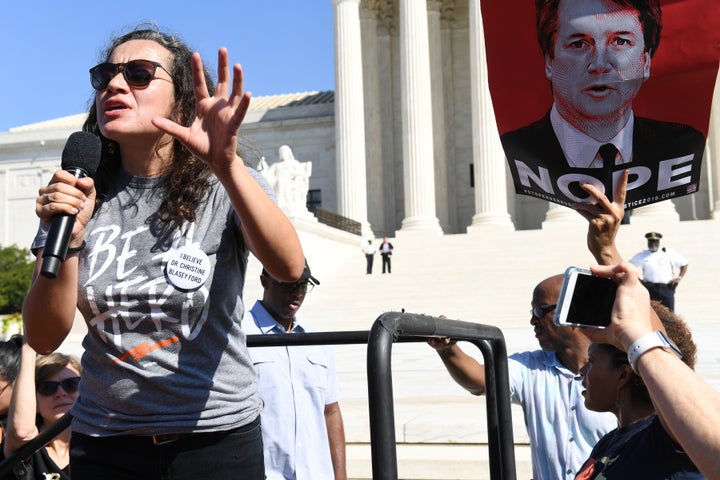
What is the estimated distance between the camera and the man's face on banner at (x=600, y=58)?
3703 millimetres

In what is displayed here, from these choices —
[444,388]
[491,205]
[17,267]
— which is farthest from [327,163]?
[444,388]

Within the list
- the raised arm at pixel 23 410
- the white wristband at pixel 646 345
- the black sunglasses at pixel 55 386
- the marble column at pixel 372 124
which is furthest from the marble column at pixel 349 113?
the white wristband at pixel 646 345

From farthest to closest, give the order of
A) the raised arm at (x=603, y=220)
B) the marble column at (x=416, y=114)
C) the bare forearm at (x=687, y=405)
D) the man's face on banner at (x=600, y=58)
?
1. the marble column at (x=416, y=114)
2. the man's face on banner at (x=600, y=58)
3. the raised arm at (x=603, y=220)
4. the bare forearm at (x=687, y=405)

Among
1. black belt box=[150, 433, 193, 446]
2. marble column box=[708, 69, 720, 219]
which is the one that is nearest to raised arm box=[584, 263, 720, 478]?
black belt box=[150, 433, 193, 446]

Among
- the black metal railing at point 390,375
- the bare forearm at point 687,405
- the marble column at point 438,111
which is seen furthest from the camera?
the marble column at point 438,111

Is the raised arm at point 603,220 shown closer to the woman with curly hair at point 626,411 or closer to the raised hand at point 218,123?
the woman with curly hair at point 626,411

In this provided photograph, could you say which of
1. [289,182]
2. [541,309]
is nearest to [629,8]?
[541,309]

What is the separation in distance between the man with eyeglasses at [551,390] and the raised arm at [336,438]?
2.62 feet

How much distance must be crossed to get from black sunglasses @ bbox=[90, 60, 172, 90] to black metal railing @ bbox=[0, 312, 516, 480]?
1.01 m

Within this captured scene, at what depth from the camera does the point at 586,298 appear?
2365 mm

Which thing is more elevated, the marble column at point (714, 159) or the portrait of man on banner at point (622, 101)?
the marble column at point (714, 159)

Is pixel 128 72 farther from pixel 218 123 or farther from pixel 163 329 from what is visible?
pixel 163 329

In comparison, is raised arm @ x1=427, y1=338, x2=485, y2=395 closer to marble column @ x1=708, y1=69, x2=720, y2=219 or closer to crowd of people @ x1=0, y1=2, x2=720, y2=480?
crowd of people @ x1=0, y1=2, x2=720, y2=480

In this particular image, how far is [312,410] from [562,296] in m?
2.40
